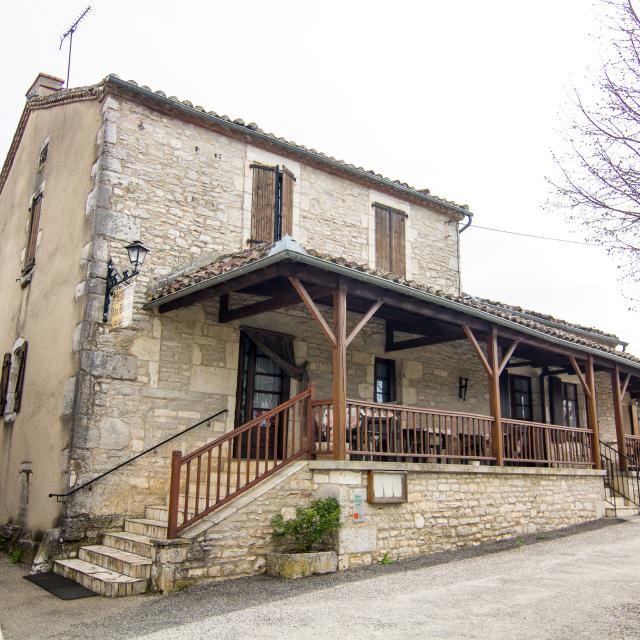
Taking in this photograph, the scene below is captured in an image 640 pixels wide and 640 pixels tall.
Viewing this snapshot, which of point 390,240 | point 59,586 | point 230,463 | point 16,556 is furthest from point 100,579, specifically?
point 390,240

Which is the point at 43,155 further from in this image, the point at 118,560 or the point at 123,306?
the point at 118,560

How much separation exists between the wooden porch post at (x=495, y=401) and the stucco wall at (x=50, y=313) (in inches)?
215

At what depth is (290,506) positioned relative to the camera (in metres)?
6.76

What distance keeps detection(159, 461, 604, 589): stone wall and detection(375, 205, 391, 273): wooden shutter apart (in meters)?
4.10

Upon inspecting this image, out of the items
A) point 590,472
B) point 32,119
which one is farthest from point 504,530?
point 32,119

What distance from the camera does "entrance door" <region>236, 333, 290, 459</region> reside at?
8969mm

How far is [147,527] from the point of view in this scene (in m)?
7.09

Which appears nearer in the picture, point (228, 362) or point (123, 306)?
point (123, 306)

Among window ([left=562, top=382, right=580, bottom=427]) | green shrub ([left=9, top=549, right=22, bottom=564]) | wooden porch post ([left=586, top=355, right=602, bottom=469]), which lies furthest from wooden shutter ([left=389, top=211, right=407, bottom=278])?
green shrub ([left=9, top=549, right=22, bottom=564])

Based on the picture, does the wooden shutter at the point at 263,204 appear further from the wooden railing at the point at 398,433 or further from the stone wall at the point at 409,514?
the stone wall at the point at 409,514

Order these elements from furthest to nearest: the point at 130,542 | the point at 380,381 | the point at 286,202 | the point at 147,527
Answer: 1. the point at 380,381
2. the point at 286,202
3. the point at 147,527
4. the point at 130,542

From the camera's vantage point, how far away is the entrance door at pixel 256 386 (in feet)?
29.4

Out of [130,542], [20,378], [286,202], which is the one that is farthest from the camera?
[286,202]

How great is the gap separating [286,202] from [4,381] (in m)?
5.21
